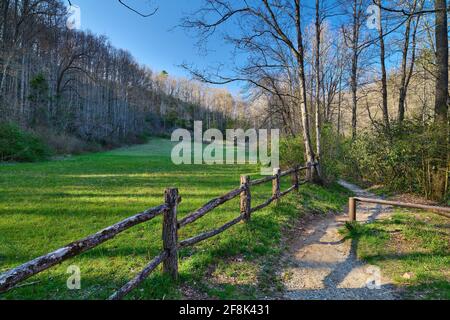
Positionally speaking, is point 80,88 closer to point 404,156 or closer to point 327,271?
point 404,156

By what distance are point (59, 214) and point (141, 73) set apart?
56027mm

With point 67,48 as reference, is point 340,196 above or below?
below

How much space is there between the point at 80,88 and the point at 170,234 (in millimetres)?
46733

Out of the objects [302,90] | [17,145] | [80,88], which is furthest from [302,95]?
[80,88]

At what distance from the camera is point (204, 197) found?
28.8 ft

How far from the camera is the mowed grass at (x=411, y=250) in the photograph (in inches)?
148

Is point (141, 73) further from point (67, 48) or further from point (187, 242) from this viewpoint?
point (187, 242)

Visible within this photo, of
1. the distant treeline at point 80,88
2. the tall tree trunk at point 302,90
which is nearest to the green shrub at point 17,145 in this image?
the distant treeline at point 80,88

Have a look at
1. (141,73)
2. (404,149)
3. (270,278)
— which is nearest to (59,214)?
(270,278)

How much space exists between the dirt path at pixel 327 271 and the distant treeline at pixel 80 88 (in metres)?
10.5

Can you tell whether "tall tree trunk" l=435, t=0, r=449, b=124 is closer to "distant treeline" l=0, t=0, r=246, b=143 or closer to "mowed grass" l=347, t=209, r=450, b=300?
"mowed grass" l=347, t=209, r=450, b=300

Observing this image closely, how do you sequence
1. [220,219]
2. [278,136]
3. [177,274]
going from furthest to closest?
[278,136], [220,219], [177,274]

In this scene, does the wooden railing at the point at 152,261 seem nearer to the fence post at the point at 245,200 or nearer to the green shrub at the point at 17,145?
the fence post at the point at 245,200

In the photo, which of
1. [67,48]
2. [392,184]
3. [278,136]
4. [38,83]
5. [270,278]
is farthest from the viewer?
[67,48]
